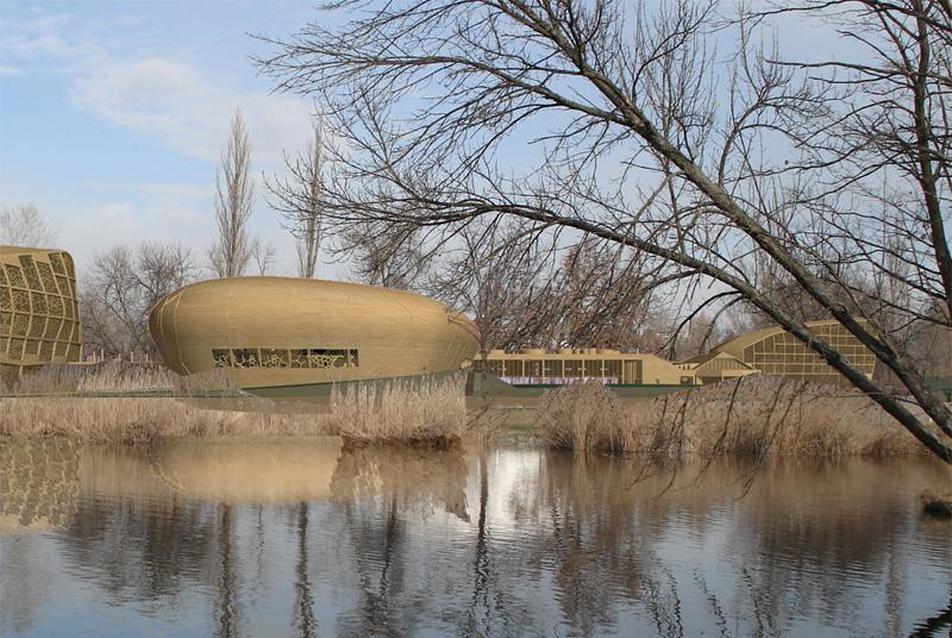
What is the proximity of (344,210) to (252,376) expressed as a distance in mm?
29018

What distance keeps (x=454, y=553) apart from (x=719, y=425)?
377 inches

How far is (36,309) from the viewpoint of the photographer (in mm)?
33125

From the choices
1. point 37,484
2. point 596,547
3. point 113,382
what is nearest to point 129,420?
point 37,484

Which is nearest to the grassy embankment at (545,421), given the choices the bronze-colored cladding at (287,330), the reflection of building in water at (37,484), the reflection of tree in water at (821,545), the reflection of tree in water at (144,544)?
the reflection of building in water at (37,484)

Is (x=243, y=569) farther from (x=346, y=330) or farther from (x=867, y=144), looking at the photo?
(x=346, y=330)

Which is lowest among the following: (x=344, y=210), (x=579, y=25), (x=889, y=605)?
(x=889, y=605)

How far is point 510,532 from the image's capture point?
9.98 meters

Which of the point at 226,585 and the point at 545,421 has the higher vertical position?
the point at 545,421

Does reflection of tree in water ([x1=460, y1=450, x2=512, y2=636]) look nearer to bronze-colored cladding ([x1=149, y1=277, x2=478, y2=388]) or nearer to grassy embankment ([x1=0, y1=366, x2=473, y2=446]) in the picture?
grassy embankment ([x1=0, y1=366, x2=473, y2=446])

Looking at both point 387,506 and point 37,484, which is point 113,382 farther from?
point 387,506

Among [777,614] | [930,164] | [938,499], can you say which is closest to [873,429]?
[938,499]

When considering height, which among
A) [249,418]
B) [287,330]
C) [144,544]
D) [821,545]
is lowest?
[821,545]

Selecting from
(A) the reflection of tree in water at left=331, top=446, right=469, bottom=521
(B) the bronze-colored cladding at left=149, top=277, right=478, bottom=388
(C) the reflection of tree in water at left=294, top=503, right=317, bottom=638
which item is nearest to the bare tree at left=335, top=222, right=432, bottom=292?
(C) the reflection of tree in water at left=294, top=503, right=317, bottom=638

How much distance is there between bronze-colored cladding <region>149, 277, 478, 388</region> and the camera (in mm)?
33594
